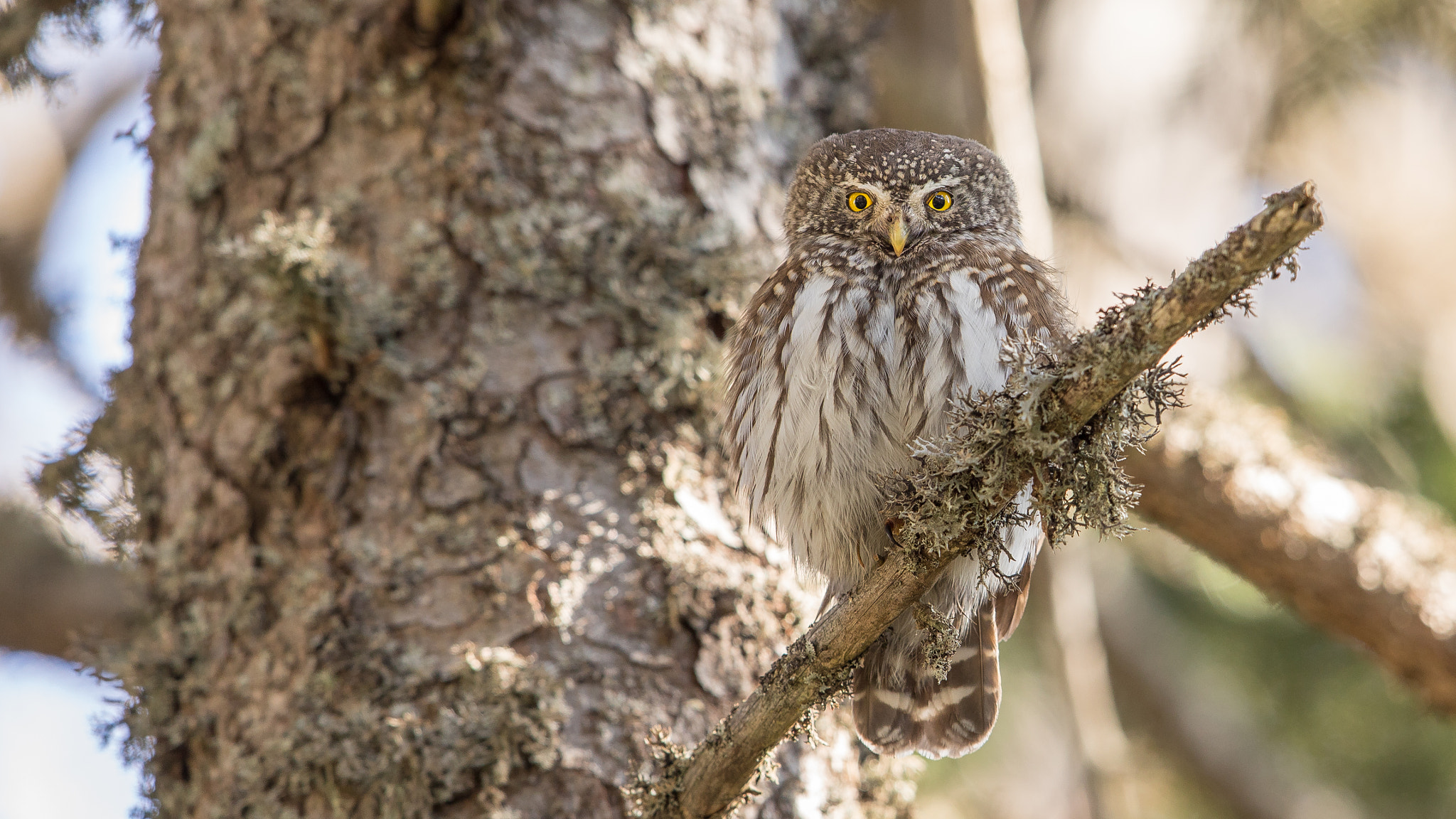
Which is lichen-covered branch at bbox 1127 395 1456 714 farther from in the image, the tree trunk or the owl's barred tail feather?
the tree trunk

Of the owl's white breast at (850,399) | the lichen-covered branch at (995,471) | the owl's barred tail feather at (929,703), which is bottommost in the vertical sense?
the lichen-covered branch at (995,471)

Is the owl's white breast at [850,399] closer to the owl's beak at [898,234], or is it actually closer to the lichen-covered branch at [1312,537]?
the owl's beak at [898,234]

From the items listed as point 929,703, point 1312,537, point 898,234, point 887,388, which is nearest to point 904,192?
point 898,234

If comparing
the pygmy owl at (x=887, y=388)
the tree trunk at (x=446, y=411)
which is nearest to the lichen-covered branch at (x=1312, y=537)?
the pygmy owl at (x=887, y=388)

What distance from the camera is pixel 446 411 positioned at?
8.55 feet

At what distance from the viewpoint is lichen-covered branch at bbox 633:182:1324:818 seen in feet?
4.62

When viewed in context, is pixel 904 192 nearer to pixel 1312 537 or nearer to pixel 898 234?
pixel 898 234

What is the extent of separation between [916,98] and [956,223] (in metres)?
1.97

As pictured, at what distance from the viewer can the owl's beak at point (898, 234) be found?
2.65 metres

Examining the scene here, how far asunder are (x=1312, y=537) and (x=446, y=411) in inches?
91.0

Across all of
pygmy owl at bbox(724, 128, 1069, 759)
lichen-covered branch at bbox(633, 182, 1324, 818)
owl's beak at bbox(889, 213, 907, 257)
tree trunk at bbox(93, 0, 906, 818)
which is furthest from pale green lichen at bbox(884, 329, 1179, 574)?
owl's beak at bbox(889, 213, 907, 257)

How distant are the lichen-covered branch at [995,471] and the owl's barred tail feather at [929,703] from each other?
648mm

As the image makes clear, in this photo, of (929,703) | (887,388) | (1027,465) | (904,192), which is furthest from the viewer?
(904,192)

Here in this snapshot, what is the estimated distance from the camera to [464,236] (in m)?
2.74
